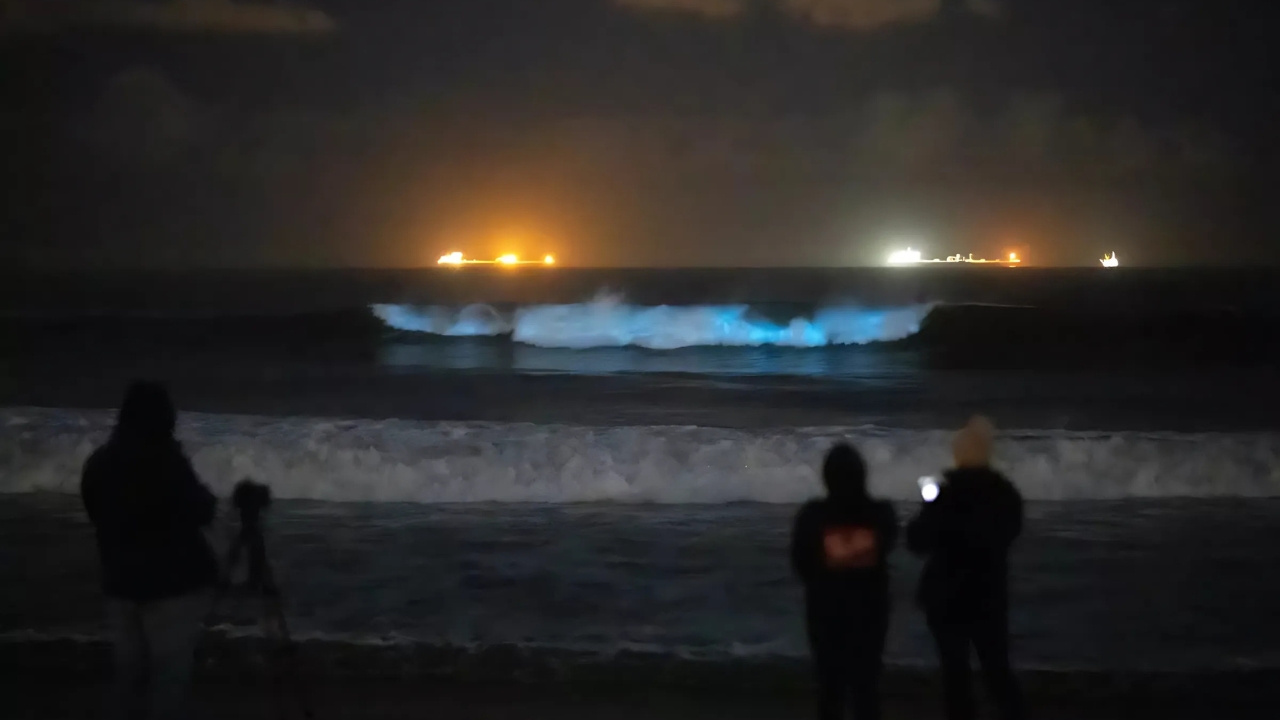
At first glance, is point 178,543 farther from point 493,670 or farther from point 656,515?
point 656,515

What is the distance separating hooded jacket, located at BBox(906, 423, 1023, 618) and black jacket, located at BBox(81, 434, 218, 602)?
8.65 feet


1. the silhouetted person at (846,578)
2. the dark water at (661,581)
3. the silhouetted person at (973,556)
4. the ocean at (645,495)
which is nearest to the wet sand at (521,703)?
the ocean at (645,495)

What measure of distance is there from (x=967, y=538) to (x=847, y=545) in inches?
24.7

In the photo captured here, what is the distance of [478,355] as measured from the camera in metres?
27.9

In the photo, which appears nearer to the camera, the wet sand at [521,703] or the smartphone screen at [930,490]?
the smartphone screen at [930,490]

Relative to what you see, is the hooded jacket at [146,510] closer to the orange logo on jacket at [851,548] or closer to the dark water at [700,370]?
the orange logo on jacket at [851,548]

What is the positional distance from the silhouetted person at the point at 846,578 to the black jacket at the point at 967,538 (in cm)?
36

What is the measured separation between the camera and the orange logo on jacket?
3834 mm

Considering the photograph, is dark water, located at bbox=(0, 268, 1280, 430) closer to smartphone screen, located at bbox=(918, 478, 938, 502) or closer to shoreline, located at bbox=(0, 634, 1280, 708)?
shoreline, located at bbox=(0, 634, 1280, 708)

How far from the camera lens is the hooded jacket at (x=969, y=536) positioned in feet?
13.7

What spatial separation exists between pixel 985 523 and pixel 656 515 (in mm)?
5823

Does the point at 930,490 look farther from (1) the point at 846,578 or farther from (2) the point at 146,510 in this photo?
(2) the point at 146,510

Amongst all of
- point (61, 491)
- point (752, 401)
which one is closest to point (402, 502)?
point (61, 491)

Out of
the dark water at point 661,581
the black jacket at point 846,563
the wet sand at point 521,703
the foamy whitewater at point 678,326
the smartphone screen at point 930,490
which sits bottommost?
the wet sand at point 521,703
